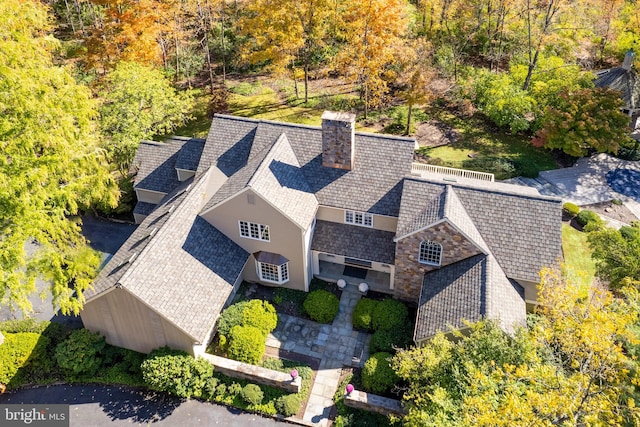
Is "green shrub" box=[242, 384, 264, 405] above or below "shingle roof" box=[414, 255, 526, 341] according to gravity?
below

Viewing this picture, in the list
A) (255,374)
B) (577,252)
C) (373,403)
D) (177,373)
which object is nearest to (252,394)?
(255,374)

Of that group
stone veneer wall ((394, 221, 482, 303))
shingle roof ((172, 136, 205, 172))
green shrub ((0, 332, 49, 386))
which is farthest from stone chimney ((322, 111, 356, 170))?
green shrub ((0, 332, 49, 386))

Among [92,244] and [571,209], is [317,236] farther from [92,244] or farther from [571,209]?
[571,209]

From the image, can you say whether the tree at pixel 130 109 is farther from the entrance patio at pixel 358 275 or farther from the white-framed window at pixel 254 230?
the entrance patio at pixel 358 275

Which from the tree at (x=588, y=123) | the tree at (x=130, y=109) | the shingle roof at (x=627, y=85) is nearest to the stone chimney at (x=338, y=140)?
the tree at (x=130, y=109)

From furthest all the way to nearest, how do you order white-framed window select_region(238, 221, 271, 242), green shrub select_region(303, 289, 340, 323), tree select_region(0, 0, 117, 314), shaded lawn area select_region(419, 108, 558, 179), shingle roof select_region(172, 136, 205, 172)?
shaded lawn area select_region(419, 108, 558, 179) → shingle roof select_region(172, 136, 205, 172) → white-framed window select_region(238, 221, 271, 242) → green shrub select_region(303, 289, 340, 323) → tree select_region(0, 0, 117, 314)

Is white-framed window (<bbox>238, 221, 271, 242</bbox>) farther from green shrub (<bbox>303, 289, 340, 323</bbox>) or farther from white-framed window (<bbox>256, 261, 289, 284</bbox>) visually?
green shrub (<bbox>303, 289, 340, 323</bbox>)

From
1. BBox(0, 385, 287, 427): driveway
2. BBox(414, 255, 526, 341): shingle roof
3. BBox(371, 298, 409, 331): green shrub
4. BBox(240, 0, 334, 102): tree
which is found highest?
BBox(240, 0, 334, 102): tree
